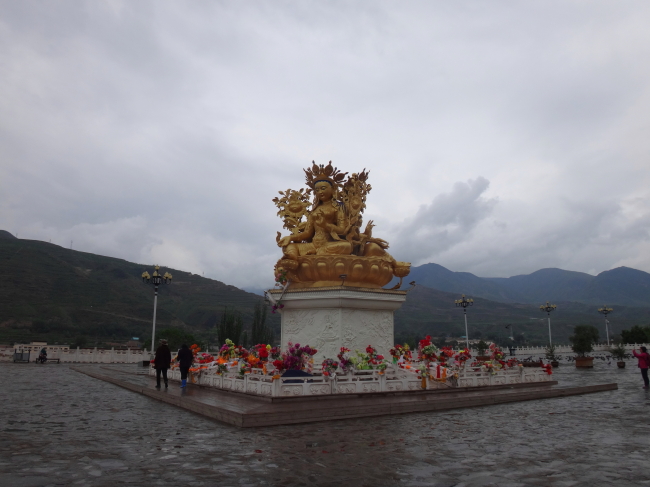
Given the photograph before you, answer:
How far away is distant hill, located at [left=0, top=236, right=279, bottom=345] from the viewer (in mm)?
53250

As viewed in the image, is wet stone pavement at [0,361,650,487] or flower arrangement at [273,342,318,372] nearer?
wet stone pavement at [0,361,650,487]

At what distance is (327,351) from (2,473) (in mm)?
8109

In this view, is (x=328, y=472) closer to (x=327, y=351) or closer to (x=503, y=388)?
(x=327, y=351)

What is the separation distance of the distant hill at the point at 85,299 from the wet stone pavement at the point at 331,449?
1850 inches

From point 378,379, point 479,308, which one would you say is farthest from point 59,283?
point 479,308

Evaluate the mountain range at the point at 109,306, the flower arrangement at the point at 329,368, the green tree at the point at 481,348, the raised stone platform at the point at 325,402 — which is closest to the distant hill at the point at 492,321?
the mountain range at the point at 109,306

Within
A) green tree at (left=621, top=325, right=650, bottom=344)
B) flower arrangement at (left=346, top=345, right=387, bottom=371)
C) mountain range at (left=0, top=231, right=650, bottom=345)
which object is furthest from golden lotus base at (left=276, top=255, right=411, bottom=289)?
green tree at (left=621, top=325, right=650, bottom=344)

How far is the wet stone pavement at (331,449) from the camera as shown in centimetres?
448

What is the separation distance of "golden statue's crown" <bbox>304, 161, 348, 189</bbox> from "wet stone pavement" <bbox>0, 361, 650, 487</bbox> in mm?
7527

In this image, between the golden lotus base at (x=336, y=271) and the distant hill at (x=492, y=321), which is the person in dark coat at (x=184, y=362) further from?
the distant hill at (x=492, y=321)

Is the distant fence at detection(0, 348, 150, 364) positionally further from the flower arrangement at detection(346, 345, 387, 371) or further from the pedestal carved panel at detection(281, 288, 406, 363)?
the flower arrangement at detection(346, 345, 387, 371)

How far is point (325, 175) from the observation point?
46.0 ft

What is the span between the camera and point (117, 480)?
171 inches

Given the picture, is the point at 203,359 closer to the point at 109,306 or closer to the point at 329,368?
the point at 329,368
